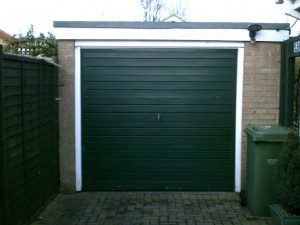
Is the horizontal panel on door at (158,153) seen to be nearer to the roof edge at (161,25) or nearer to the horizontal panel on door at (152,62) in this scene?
the horizontal panel on door at (152,62)

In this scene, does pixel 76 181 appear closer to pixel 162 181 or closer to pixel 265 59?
pixel 162 181

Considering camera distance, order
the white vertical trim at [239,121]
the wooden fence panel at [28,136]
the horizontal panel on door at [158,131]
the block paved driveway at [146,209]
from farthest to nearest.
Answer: the horizontal panel on door at [158,131] → the white vertical trim at [239,121] → the block paved driveway at [146,209] → the wooden fence panel at [28,136]

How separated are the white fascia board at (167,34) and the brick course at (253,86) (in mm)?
125

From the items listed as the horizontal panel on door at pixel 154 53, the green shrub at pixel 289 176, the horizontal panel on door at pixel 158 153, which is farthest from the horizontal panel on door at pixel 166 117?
the green shrub at pixel 289 176

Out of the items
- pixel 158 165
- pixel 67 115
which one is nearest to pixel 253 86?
pixel 158 165

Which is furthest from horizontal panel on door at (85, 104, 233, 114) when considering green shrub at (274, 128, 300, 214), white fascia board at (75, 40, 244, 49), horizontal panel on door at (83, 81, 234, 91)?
green shrub at (274, 128, 300, 214)

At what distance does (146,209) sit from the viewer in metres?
6.24

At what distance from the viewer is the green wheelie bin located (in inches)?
223

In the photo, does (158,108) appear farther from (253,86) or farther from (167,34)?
(253,86)

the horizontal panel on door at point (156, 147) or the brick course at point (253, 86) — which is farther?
the horizontal panel on door at point (156, 147)

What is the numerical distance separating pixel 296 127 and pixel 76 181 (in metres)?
3.47

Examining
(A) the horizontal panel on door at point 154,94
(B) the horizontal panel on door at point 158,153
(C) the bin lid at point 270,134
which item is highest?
(A) the horizontal panel on door at point 154,94

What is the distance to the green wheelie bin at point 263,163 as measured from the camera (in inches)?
223

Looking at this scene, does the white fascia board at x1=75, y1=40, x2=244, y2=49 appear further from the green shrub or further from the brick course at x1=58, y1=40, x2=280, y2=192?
the green shrub
